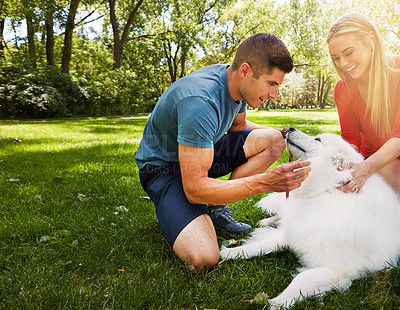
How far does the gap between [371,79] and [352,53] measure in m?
0.30

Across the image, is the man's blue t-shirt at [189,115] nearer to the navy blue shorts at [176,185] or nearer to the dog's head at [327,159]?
the navy blue shorts at [176,185]

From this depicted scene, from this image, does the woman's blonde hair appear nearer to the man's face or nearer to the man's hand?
the man's face

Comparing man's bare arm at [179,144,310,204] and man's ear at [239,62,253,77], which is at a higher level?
man's ear at [239,62,253,77]

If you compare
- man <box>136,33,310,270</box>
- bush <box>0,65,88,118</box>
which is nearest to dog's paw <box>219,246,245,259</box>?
man <box>136,33,310,270</box>

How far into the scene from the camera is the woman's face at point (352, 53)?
2.47 meters

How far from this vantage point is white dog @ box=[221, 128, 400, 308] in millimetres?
1858

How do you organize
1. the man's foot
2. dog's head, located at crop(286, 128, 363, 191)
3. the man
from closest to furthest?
the man → dog's head, located at crop(286, 128, 363, 191) → the man's foot

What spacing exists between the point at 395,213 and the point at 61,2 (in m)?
17.9

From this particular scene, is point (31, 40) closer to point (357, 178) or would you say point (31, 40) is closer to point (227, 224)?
point (227, 224)

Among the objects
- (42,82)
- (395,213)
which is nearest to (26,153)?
(395,213)

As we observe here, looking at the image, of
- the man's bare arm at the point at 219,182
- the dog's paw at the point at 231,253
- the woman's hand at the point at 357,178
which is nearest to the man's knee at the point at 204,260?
the dog's paw at the point at 231,253

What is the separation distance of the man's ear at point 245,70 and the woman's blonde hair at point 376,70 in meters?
1.00

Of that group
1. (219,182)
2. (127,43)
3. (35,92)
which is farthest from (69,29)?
(219,182)

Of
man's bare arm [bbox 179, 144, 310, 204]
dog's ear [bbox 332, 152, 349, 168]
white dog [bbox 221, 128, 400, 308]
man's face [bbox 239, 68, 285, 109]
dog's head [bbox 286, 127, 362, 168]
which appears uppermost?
man's face [bbox 239, 68, 285, 109]
